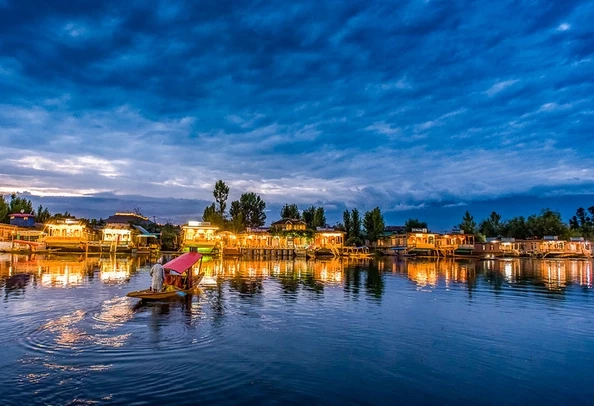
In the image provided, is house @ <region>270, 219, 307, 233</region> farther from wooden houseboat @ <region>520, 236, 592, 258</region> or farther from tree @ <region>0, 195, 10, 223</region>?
tree @ <region>0, 195, 10, 223</region>

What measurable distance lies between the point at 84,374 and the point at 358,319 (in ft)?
35.3

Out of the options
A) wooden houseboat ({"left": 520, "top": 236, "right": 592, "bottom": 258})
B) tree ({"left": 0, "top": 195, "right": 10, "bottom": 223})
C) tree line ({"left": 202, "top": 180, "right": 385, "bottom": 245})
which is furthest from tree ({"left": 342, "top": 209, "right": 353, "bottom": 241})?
tree ({"left": 0, "top": 195, "right": 10, "bottom": 223})

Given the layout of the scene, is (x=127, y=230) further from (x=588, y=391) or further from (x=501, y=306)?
(x=588, y=391)

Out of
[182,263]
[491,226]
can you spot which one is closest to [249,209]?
[491,226]

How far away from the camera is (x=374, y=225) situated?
10356 cm

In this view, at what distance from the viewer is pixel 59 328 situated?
1486 centimetres

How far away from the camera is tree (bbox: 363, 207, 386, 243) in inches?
4082

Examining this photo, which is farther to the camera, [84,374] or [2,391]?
[84,374]

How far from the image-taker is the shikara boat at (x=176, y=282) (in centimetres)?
2014

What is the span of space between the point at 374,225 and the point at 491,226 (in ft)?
108

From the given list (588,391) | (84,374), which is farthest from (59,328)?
(588,391)

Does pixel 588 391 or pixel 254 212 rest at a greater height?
pixel 254 212

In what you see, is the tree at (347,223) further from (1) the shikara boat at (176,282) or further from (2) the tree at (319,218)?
(1) the shikara boat at (176,282)

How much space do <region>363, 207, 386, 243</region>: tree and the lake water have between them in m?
80.3
